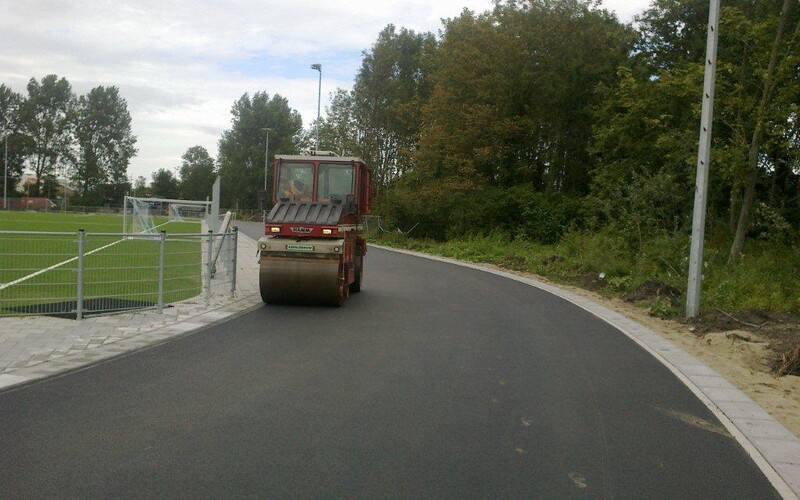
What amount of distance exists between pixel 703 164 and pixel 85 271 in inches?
430

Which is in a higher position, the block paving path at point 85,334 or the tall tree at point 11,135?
the tall tree at point 11,135

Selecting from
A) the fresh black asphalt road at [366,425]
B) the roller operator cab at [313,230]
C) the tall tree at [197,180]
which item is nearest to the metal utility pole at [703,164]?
the fresh black asphalt road at [366,425]

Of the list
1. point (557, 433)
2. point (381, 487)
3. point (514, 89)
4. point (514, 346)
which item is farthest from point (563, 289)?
point (514, 89)

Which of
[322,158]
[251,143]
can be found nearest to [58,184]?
[251,143]

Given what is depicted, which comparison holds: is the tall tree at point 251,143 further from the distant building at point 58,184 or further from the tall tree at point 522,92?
the tall tree at point 522,92

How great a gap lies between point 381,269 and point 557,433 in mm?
18026

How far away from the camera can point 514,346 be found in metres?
10.2

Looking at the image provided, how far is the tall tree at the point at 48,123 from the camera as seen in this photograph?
95000 millimetres

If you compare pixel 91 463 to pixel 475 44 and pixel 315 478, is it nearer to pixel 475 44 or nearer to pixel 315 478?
pixel 315 478

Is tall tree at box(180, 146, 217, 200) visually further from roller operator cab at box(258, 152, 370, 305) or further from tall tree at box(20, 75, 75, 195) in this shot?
roller operator cab at box(258, 152, 370, 305)

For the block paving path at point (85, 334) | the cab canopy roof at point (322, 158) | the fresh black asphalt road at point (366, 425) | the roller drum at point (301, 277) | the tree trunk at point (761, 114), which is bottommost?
the block paving path at point (85, 334)

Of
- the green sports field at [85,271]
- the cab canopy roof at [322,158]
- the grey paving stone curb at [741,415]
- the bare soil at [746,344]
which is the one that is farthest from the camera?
the cab canopy roof at [322,158]

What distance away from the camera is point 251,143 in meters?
104

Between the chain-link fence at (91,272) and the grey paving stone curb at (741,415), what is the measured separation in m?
7.60
